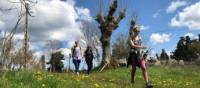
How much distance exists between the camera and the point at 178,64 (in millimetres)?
44750

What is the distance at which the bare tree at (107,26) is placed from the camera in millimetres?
40719

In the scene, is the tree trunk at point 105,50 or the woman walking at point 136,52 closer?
the woman walking at point 136,52

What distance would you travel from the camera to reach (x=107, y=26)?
40812 millimetres

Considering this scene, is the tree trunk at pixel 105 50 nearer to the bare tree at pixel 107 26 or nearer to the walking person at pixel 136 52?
the bare tree at pixel 107 26

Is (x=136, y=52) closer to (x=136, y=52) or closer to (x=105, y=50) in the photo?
(x=136, y=52)

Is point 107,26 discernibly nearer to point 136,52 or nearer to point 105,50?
point 105,50

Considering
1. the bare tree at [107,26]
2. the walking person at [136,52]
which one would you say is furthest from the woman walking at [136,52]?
the bare tree at [107,26]

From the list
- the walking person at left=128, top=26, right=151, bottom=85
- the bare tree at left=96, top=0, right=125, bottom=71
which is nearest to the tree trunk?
the bare tree at left=96, top=0, right=125, bottom=71

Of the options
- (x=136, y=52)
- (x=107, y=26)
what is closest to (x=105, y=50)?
(x=107, y=26)

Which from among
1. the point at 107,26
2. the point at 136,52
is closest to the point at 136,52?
the point at 136,52

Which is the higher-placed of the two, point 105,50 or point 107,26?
point 107,26

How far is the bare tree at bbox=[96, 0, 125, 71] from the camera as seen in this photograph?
40719mm

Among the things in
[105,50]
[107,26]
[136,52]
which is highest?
[107,26]

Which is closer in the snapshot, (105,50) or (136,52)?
(136,52)
